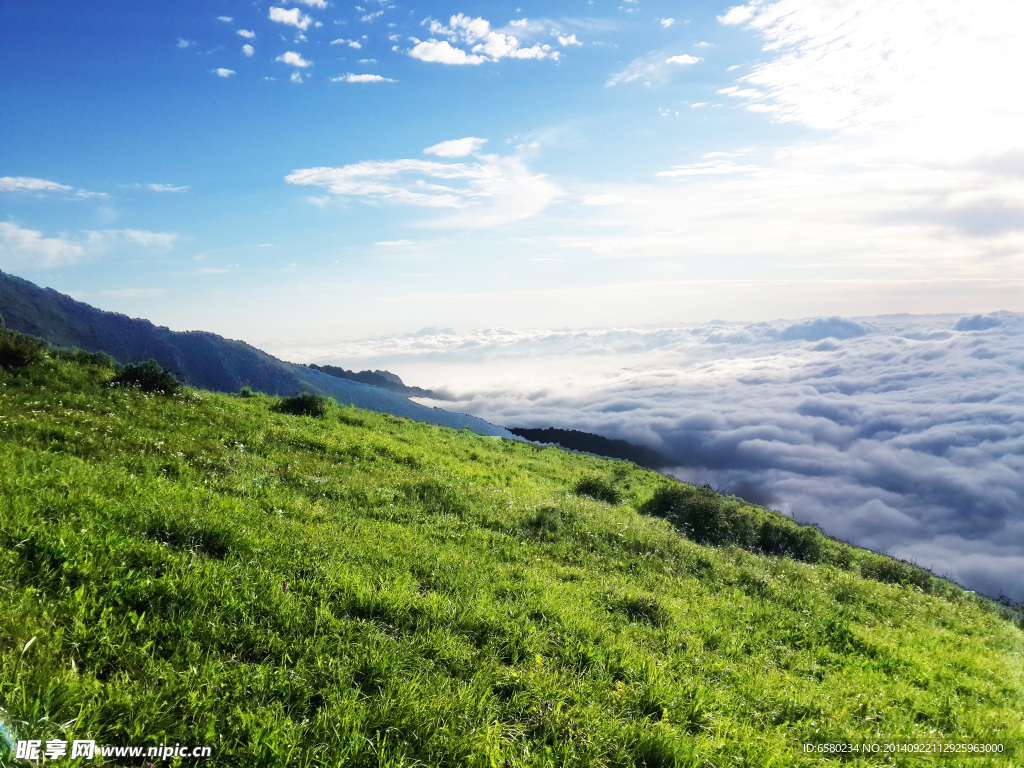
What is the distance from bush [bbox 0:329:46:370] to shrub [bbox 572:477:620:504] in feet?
67.1

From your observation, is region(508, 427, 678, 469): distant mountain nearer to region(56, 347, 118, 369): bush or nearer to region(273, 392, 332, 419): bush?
region(273, 392, 332, 419): bush

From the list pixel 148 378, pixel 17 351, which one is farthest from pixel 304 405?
pixel 17 351

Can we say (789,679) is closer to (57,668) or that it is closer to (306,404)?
(57,668)

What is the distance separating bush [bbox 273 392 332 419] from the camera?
22594mm

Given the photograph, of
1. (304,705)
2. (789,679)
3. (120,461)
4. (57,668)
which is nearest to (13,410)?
(120,461)

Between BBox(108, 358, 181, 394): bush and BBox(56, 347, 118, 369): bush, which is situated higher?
BBox(56, 347, 118, 369): bush

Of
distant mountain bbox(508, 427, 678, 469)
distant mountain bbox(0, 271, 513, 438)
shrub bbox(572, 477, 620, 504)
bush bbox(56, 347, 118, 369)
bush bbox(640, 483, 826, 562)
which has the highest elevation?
distant mountain bbox(0, 271, 513, 438)

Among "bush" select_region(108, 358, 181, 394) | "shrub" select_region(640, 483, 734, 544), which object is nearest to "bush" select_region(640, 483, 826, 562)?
"shrub" select_region(640, 483, 734, 544)

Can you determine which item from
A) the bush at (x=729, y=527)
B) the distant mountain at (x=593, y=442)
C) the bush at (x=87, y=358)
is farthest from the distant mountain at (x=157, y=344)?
the bush at (x=729, y=527)

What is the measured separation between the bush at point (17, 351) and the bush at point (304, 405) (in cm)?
821

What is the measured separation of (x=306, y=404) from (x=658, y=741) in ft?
71.0

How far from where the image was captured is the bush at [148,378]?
17688 mm

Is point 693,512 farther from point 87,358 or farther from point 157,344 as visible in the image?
point 157,344

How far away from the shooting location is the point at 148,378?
1805cm
